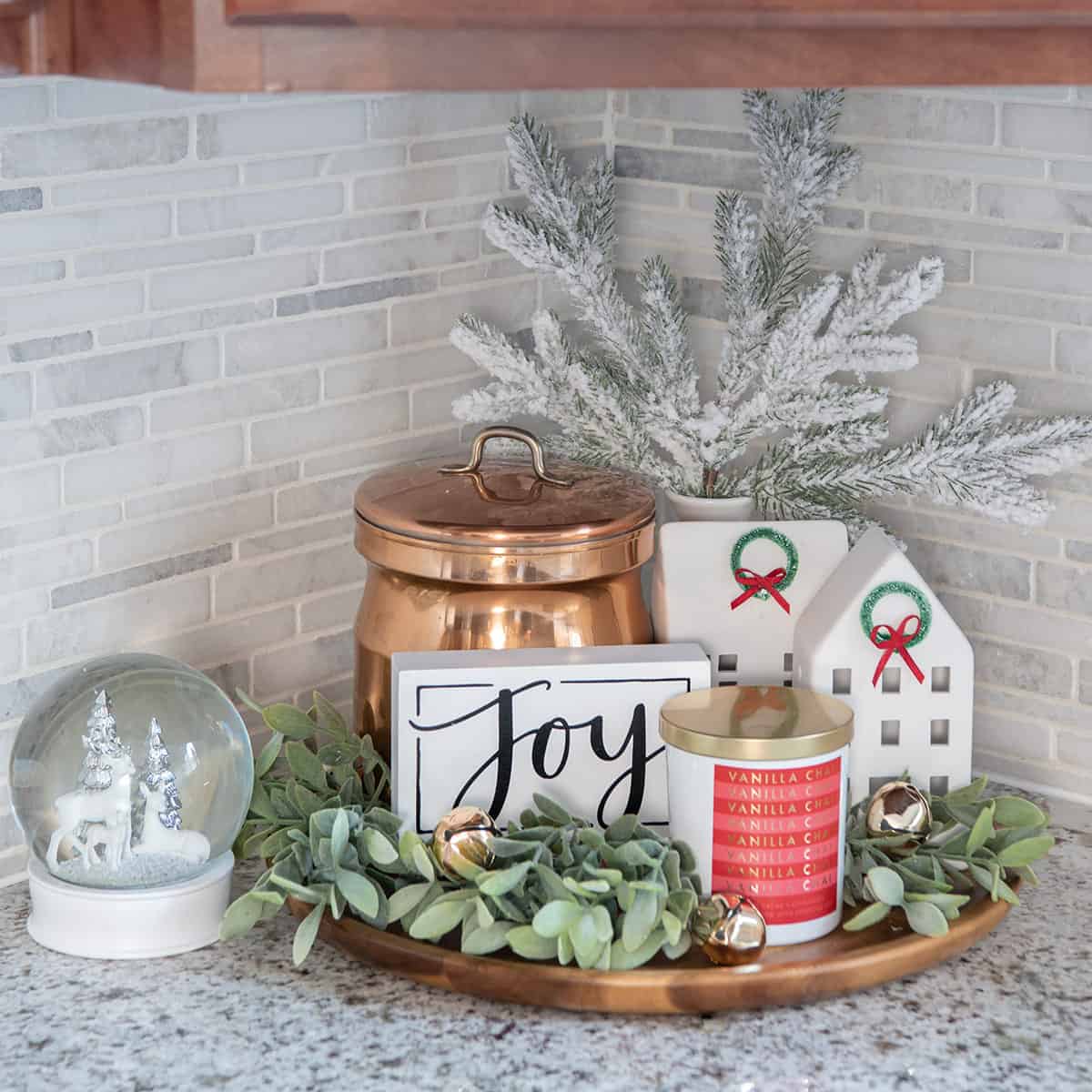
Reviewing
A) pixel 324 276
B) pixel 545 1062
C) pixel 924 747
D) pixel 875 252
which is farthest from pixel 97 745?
pixel 875 252

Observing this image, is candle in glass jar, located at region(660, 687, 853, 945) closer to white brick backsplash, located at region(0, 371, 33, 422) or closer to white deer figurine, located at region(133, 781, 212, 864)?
white deer figurine, located at region(133, 781, 212, 864)

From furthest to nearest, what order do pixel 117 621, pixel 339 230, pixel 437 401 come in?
pixel 437 401 → pixel 339 230 → pixel 117 621

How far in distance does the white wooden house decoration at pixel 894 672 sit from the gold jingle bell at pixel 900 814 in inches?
2.1

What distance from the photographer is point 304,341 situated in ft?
4.33

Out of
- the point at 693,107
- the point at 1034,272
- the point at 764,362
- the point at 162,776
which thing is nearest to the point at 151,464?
the point at 162,776

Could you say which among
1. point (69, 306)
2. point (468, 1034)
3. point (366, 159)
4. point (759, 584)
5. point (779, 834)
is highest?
point (366, 159)

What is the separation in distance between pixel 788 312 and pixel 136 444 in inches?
20.5

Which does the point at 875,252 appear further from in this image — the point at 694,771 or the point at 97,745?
the point at 97,745

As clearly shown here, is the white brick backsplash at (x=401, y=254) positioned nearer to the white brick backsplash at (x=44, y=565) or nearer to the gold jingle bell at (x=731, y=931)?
the white brick backsplash at (x=44, y=565)

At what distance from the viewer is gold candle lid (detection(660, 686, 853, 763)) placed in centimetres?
102

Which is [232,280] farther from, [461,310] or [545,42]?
[545,42]

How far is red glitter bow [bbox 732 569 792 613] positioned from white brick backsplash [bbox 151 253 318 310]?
0.42 m

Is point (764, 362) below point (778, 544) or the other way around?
the other way around

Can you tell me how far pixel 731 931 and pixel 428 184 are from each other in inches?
27.5
